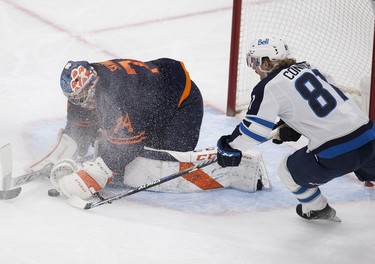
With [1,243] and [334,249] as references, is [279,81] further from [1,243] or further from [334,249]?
[1,243]

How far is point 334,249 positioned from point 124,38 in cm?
301

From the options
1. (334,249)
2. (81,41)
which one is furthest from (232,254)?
(81,41)

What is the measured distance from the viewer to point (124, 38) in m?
6.32

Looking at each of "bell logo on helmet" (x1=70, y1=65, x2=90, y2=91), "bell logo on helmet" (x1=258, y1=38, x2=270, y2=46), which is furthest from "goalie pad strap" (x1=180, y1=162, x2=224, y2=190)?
"bell logo on helmet" (x1=258, y1=38, x2=270, y2=46)

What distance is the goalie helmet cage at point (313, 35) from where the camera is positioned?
17.0 ft

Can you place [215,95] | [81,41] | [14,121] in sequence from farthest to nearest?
1. [81,41]
2. [215,95]
3. [14,121]

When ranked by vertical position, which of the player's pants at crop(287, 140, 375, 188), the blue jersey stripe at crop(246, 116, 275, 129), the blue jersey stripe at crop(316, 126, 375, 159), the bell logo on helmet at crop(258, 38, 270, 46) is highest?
the bell logo on helmet at crop(258, 38, 270, 46)

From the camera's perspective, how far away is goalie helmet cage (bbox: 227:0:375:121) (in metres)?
5.18

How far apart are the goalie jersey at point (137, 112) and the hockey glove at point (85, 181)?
6 cm

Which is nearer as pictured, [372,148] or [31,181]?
[372,148]

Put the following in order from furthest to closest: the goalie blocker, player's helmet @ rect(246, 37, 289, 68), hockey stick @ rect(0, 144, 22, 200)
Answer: the goalie blocker → hockey stick @ rect(0, 144, 22, 200) → player's helmet @ rect(246, 37, 289, 68)

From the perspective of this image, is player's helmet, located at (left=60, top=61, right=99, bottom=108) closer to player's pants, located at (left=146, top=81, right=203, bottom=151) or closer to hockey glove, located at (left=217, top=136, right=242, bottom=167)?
player's pants, located at (left=146, top=81, right=203, bottom=151)

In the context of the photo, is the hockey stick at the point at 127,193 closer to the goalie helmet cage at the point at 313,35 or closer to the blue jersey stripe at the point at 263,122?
the blue jersey stripe at the point at 263,122

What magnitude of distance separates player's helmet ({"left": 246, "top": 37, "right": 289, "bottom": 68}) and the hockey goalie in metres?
0.57
